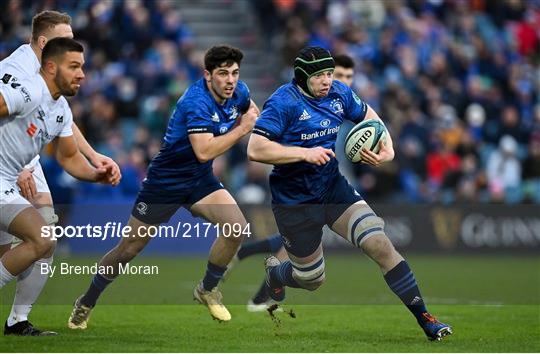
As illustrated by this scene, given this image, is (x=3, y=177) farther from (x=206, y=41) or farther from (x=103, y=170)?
(x=206, y=41)

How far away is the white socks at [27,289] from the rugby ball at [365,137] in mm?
3027

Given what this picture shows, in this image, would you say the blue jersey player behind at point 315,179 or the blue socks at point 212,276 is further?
the blue socks at point 212,276

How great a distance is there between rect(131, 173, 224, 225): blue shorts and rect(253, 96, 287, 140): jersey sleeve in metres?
1.18

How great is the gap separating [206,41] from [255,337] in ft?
51.3

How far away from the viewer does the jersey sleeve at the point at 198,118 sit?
10.5 m

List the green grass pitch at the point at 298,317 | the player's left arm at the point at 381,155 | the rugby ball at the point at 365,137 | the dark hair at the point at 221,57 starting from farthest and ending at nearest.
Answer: the dark hair at the point at 221,57 → the rugby ball at the point at 365,137 → the player's left arm at the point at 381,155 → the green grass pitch at the point at 298,317

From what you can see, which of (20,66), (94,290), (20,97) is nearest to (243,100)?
(94,290)

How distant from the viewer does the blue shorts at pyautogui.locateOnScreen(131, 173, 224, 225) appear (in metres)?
10.9

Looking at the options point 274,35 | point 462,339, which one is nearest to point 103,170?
point 462,339

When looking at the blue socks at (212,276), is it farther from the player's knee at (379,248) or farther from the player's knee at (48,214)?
the player's knee at (379,248)

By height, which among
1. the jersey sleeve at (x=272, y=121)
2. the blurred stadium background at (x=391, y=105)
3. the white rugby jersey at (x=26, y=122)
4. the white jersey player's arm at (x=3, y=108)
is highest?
the white jersey player's arm at (x=3, y=108)

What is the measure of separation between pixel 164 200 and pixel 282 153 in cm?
160

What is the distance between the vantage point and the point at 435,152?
22.7 metres

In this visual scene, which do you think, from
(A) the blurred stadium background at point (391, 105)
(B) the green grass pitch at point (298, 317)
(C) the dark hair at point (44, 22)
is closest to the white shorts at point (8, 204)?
(B) the green grass pitch at point (298, 317)
